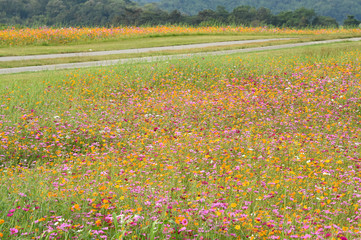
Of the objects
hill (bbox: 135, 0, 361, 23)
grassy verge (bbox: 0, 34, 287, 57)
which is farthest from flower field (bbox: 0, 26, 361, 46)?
hill (bbox: 135, 0, 361, 23)

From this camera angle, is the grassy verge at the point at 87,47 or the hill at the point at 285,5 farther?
the hill at the point at 285,5

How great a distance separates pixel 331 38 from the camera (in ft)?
76.9

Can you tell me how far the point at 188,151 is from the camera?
6363mm

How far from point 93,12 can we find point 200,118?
38589 millimetres

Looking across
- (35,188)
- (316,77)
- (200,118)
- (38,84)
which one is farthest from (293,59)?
(35,188)

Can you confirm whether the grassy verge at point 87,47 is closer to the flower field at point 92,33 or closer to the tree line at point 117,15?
the flower field at point 92,33

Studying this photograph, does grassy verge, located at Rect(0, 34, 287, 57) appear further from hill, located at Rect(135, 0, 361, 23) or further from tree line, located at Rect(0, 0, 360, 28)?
hill, located at Rect(135, 0, 361, 23)

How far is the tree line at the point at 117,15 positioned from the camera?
40.1m

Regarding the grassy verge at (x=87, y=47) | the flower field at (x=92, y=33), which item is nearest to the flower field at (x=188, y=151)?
the grassy verge at (x=87, y=47)

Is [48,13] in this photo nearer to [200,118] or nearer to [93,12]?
[93,12]

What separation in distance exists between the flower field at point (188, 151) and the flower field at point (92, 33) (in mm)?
12324

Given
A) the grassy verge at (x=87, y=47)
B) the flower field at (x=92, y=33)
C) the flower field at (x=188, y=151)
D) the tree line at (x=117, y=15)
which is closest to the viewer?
the flower field at (x=188, y=151)

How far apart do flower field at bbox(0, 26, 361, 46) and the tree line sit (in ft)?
28.4

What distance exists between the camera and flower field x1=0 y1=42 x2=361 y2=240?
148 inches
